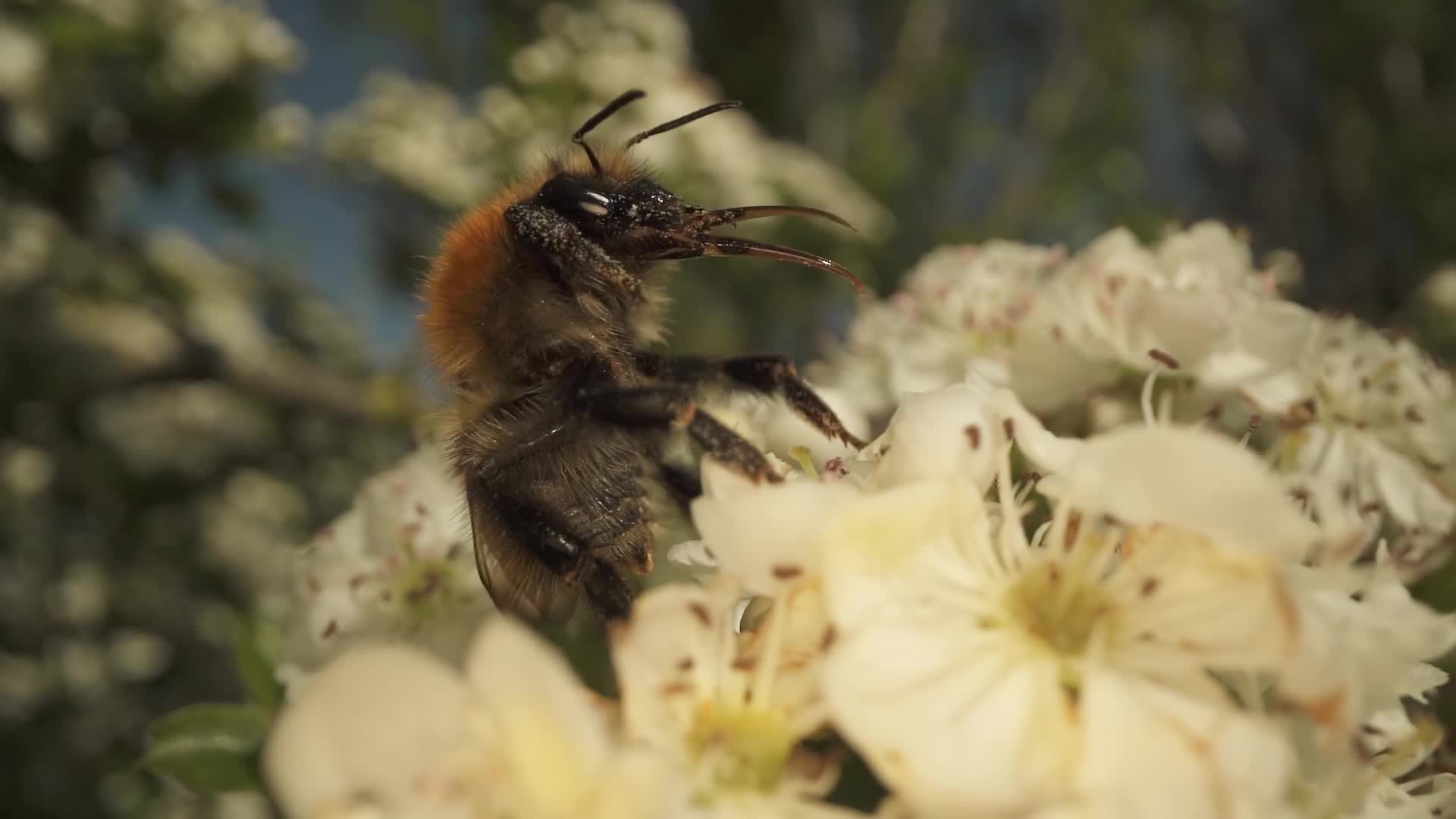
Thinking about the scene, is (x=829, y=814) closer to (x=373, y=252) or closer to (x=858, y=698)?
(x=858, y=698)

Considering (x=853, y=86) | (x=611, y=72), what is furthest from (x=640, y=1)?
(x=853, y=86)

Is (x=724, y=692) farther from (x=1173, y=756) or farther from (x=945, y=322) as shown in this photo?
(x=945, y=322)

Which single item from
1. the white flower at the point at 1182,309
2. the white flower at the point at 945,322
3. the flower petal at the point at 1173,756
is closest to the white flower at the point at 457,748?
the flower petal at the point at 1173,756

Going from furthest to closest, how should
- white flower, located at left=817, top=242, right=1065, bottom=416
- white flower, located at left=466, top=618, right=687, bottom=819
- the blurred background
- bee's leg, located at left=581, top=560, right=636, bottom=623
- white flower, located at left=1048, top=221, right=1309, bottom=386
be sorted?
the blurred background, white flower, located at left=817, top=242, right=1065, bottom=416, white flower, located at left=1048, top=221, right=1309, bottom=386, bee's leg, located at left=581, top=560, right=636, bottom=623, white flower, located at left=466, top=618, right=687, bottom=819

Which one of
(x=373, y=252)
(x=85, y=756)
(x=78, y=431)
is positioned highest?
A: (x=373, y=252)

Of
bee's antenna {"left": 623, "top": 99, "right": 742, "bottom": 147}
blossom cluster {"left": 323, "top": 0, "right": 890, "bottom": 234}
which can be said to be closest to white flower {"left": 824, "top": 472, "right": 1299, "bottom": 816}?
bee's antenna {"left": 623, "top": 99, "right": 742, "bottom": 147}

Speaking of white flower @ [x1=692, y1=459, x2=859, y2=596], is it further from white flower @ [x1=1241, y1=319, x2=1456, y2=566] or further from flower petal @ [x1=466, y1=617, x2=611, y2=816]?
white flower @ [x1=1241, y1=319, x2=1456, y2=566]

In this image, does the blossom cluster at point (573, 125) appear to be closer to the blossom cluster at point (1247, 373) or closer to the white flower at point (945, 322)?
the white flower at point (945, 322)
